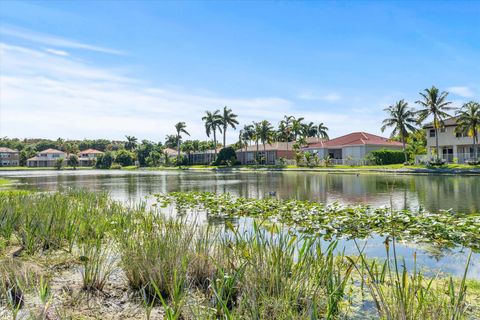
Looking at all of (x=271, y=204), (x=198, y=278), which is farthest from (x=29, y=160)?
(x=198, y=278)

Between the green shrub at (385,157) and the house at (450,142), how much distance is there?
6542 mm

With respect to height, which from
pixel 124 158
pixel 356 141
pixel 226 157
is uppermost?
pixel 356 141

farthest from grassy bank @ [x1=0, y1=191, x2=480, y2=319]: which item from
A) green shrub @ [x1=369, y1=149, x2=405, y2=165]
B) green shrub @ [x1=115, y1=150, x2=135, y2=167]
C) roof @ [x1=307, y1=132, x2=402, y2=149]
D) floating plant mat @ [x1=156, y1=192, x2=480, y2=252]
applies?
green shrub @ [x1=115, y1=150, x2=135, y2=167]

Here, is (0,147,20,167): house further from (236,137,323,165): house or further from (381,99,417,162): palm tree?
(381,99,417,162): palm tree

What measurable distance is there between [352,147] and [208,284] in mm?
64313

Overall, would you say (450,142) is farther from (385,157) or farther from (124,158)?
(124,158)

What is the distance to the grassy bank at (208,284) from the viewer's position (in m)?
3.91

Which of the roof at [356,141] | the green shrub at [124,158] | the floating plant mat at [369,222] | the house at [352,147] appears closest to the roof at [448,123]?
the house at [352,147]

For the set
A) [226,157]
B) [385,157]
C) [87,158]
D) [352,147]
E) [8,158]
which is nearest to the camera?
[385,157]

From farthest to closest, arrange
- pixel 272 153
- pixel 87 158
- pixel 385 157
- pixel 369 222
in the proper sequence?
1. pixel 87 158
2. pixel 272 153
3. pixel 385 157
4. pixel 369 222

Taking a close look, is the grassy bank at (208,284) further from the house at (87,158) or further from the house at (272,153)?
the house at (87,158)

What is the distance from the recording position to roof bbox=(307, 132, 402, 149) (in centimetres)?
6679

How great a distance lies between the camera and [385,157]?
202 feet

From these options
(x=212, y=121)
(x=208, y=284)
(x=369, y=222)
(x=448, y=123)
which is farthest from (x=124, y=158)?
(x=208, y=284)
